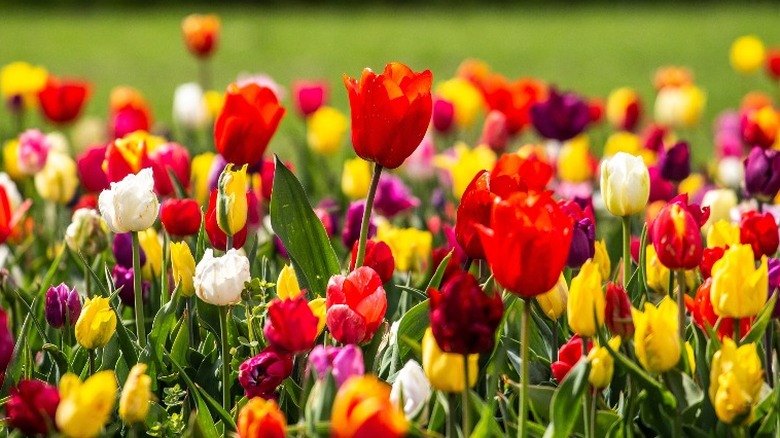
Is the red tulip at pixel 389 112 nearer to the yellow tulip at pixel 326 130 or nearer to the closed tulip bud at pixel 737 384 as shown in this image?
the closed tulip bud at pixel 737 384

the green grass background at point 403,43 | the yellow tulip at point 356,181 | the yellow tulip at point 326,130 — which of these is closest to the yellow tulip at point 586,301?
the yellow tulip at point 356,181

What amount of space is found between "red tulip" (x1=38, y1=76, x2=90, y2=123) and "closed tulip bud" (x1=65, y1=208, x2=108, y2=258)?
1599mm

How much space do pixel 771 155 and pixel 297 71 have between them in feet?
21.3

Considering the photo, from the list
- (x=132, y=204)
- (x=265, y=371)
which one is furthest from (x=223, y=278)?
(x=132, y=204)

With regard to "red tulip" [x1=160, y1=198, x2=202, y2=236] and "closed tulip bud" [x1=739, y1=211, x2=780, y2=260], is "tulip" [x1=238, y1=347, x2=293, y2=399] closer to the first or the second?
"red tulip" [x1=160, y1=198, x2=202, y2=236]

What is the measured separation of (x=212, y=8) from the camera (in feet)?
42.7

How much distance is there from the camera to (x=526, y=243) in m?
1.35

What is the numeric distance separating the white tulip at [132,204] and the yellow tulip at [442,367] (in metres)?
0.58

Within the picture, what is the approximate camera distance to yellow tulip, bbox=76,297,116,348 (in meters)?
1.69

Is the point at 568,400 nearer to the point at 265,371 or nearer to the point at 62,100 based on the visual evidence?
the point at 265,371

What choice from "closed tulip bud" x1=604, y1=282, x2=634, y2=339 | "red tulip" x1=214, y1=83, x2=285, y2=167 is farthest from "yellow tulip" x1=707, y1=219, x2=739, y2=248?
"red tulip" x1=214, y1=83, x2=285, y2=167

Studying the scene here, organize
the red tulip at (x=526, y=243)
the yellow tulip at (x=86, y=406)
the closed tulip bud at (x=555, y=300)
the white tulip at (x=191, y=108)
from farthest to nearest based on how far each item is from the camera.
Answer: the white tulip at (x=191, y=108) < the closed tulip bud at (x=555, y=300) < the red tulip at (x=526, y=243) < the yellow tulip at (x=86, y=406)

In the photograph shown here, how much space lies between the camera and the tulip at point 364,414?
3.69 feet

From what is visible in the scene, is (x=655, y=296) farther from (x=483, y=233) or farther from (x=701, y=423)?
(x=483, y=233)
